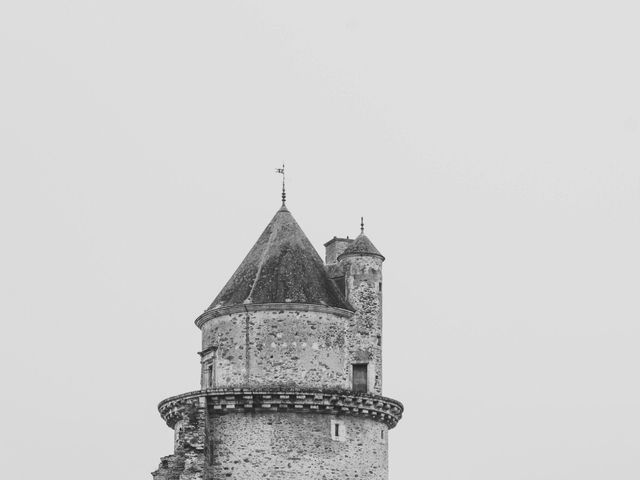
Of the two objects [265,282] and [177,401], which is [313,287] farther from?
[177,401]

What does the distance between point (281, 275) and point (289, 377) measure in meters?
3.80

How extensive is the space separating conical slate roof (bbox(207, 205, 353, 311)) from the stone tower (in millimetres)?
45

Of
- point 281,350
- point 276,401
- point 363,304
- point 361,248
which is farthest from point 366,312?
point 276,401

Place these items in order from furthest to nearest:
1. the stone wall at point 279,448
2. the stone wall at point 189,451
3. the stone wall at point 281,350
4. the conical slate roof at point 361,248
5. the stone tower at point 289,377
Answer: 1. the conical slate roof at point 361,248
2. the stone wall at point 281,350
3. the stone tower at point 289,377
4. the stone wall at point 279,448
5. the stone wall at point 189,451

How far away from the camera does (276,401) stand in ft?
190

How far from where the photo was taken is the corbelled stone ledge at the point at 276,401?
58.0 m

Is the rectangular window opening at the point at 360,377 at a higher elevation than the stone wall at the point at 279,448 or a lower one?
higher

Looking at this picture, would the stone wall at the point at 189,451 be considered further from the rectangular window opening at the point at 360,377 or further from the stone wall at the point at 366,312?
the stone wall at the point at 366,312

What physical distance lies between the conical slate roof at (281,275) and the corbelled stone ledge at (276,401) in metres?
3.21

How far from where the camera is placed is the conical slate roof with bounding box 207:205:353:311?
5995cm

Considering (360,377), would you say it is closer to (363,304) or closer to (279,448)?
(363,304)

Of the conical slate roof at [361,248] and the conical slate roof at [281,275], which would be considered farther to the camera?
the conical slate roof at [361,248]

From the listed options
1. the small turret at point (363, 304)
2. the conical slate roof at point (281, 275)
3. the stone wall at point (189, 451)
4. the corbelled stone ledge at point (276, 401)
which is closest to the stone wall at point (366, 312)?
the small turret at point (363, 304)

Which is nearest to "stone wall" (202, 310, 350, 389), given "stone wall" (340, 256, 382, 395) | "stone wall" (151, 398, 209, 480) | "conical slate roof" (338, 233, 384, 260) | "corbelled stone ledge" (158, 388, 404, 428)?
"corbelled stone ledge" (158, 388, 404, 428)
